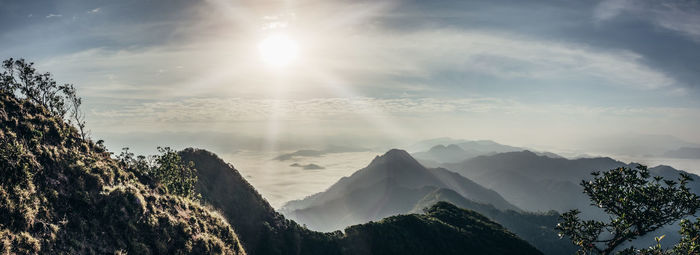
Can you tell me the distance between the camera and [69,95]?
5625 centimetres

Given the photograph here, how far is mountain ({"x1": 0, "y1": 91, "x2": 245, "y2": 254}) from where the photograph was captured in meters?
27.4

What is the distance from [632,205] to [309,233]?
81.5 m

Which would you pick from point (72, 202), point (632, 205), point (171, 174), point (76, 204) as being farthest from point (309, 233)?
point (632, 205)

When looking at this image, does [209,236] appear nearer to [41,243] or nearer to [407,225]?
[41,243]

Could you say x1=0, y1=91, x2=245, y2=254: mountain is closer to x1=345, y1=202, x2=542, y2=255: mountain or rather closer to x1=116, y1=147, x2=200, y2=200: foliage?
x1=116, y1=147, x2=200, y2=200: foliage

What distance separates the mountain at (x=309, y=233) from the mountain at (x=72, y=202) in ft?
102

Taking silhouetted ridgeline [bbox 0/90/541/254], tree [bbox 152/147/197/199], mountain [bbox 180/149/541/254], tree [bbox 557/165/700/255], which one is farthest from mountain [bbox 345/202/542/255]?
tree [bbox 557/165/700/255]

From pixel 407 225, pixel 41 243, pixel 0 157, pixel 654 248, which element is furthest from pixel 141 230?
pixel 407 225

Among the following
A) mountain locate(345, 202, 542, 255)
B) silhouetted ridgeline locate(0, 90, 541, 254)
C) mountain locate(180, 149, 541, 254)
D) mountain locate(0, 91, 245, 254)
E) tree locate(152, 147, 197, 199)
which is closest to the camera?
mountain locate(0, 91, 245, 254)

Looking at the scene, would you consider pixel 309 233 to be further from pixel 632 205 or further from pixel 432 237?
pixel 632 205

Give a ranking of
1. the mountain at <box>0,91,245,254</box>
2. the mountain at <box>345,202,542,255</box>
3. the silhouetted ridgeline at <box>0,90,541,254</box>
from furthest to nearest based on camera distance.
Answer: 1. the mountain at <box>345,202,542,255</box>
2. the silhouetted ridgeline at <box>0,90,541,254</box>
3. the mountain at <box>0,91,245,254</box>

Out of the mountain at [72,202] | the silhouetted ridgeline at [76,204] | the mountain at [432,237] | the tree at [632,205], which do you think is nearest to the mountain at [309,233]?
the mountain at [432,237]

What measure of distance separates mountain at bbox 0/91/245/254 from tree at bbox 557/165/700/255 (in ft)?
166

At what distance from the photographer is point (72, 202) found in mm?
33156
